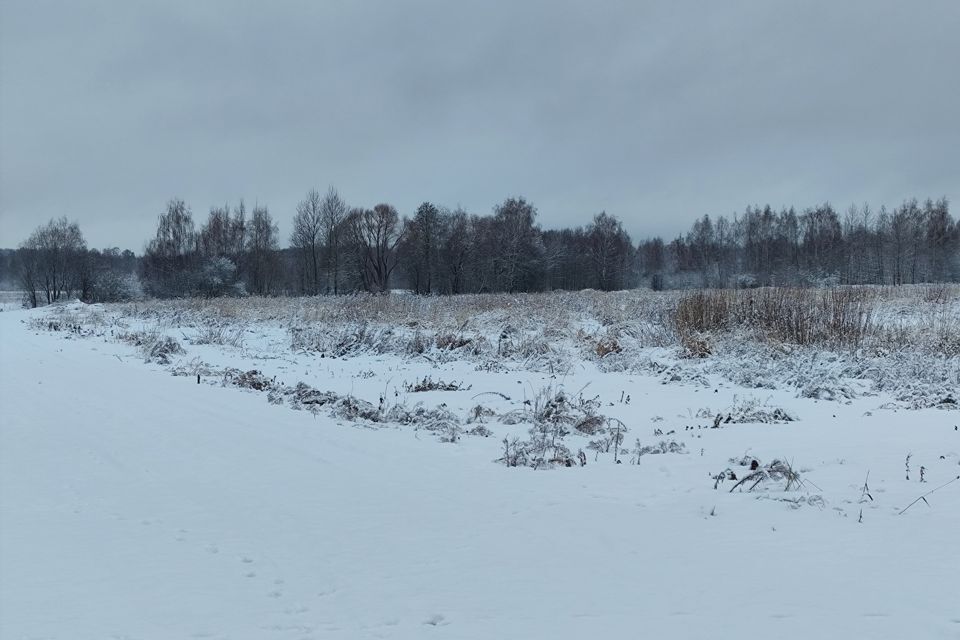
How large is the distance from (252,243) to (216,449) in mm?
62311

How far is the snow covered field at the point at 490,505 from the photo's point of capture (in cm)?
266

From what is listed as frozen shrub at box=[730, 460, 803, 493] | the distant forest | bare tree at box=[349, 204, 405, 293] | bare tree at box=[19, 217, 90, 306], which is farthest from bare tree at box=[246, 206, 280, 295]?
frozen shrub at box=[730, 460, 803, 493]

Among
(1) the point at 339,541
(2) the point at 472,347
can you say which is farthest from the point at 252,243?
(1) the point at 339,541

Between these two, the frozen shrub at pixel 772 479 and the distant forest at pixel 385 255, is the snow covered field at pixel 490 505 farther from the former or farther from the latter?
the distant forest at pixel 385 255

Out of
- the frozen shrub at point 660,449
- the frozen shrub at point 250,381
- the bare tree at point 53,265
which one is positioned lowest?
the frozen shrub at point 660,449

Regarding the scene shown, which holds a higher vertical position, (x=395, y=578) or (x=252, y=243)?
(x=252, y=243)

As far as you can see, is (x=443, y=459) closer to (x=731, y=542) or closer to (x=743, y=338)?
(x=731, y=542)

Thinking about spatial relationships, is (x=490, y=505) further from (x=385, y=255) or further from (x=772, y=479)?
(x=385, y=255)

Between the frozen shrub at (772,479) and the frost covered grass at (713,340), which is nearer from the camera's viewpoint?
the frozen shrub at (772,479)

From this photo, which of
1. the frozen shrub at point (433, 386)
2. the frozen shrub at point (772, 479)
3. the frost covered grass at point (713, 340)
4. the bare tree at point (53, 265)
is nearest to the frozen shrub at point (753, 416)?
the frost covered grass at point (713, 340)

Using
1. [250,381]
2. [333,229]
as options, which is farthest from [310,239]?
[250,381]

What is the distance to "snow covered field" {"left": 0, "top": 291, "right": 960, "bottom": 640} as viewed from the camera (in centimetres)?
266

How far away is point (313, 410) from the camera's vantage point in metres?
7.64

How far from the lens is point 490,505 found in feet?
13.8
